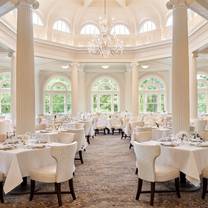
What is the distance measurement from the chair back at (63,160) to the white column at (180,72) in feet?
10.1

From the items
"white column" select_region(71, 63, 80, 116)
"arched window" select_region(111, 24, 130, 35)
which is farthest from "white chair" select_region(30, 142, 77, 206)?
"arched window" select_region(111, 24, 130, 35)

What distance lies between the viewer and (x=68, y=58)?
14.1 m

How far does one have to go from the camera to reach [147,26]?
1434 centimetres

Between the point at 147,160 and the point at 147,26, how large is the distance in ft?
37.2

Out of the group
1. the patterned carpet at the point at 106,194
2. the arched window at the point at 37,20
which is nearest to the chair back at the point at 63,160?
the patterned carpet at the point at 106,194

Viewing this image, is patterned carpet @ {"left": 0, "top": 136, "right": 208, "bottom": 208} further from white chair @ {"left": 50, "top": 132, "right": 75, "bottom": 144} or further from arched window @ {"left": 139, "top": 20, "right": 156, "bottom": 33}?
arched window @ {"left": 139, "top": 20, "right": 156, "bottom": 33}

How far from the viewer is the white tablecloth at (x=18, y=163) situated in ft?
14.2

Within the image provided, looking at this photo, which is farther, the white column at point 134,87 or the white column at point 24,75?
the white column at point 134,87

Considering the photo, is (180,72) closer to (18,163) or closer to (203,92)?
(18,163)

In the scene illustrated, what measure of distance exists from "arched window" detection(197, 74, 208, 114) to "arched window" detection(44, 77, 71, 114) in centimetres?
870

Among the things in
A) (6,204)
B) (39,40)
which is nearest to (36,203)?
(6,204)

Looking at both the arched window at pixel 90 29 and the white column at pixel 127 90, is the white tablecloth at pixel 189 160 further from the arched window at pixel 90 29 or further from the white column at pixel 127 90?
the white column at pixel 127 90

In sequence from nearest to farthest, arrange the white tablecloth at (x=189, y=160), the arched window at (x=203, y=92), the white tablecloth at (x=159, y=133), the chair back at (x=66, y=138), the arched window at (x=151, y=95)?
1. the white tablecloth at (x=189, y=160)
2. the chair back at (x=66, y=138)
3. the white tablecloth at (x=159, y=133)
4. the arched window at (x=203, y=92)
5. the arched window at (x=151, y=95)

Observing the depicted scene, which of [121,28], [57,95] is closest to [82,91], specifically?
[57,95]
